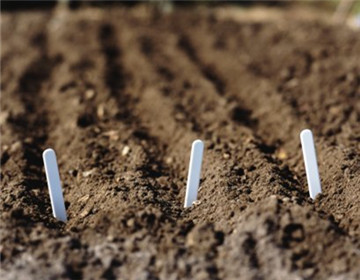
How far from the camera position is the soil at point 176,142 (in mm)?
3244

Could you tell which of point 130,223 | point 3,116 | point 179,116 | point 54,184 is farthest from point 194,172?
point 3,116

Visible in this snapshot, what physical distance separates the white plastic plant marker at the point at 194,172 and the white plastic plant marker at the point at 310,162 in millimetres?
610

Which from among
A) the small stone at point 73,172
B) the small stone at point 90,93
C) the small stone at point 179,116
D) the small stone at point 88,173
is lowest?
the small stone at point 88,173

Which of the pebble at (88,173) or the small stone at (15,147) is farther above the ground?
the small stone at (15,147)

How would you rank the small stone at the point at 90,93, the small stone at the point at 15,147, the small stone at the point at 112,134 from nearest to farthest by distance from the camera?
the small stone at the point at 15,147 < the small stone at the point at 112,134 < the small stone at the point at 90,93

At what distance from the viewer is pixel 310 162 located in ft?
12.4

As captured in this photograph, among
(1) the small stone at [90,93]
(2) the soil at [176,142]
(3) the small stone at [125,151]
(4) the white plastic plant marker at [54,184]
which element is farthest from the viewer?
(1) the small stone at [90,93]

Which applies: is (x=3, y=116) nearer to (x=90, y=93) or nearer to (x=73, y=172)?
(x=90, y=93)

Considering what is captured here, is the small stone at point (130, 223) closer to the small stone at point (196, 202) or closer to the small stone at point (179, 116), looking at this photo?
the small stone at point (196, 202)

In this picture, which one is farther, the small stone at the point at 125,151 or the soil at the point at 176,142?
the small stone at the point at 125,151

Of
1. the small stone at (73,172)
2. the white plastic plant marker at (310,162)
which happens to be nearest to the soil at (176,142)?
the small stone at (73,172)

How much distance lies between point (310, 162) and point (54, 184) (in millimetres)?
1522

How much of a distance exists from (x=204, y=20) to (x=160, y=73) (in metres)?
2.33

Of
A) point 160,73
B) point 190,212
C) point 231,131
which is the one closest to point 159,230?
point 190,212
